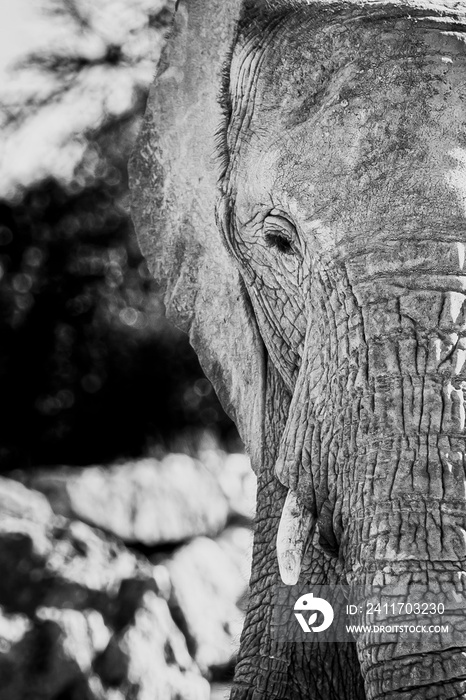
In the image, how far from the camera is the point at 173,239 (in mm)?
3473

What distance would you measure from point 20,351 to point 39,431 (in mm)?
428

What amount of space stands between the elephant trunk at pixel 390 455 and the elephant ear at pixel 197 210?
23.0 inches

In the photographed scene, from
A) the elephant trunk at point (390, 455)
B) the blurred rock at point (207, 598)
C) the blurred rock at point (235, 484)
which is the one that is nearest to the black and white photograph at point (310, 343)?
the elephant trunk at point (390, 455)

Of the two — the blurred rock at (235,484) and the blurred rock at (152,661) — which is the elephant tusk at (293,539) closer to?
the blurred rock at (152,661)

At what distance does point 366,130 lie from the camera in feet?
8.68

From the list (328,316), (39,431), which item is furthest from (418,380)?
(39,431)

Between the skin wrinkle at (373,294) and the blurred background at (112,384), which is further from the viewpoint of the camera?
the blurred background at (112,384)

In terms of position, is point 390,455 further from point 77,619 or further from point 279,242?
point 77,619

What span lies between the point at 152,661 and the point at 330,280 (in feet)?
10.1

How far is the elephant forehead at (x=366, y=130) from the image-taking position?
8.36 feet

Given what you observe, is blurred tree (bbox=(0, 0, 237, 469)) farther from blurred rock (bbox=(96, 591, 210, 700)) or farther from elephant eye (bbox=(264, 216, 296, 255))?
elephant eye (bbox=(264, 216, 296, 255))

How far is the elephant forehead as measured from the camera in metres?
2.55

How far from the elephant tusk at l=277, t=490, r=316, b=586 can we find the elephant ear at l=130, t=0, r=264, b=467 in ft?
1.76

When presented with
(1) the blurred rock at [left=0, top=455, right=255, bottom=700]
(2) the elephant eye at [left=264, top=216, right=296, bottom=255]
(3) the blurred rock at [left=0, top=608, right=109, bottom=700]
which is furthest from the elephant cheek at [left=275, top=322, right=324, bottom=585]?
(3) the blurred rock at [left=0, top=608, right=109, bottom=700]
